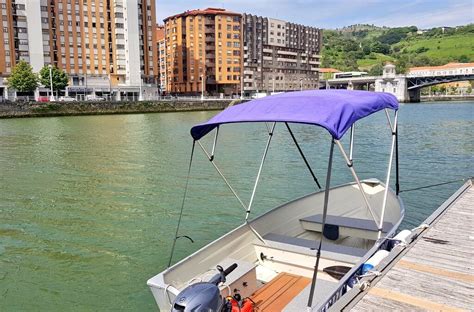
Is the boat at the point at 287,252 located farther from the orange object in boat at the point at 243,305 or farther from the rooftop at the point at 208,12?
the rooftop at the point at 208,12

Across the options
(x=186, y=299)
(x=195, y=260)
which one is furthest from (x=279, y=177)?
Result: (x=186, y=299)

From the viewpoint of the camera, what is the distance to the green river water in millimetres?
9148

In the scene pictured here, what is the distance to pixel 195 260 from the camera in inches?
266

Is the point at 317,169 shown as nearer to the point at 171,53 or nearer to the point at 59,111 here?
the point at 59,111

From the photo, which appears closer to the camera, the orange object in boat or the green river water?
the orange object in boat

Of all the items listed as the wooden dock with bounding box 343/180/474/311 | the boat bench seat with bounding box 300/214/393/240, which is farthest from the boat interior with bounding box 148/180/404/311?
the wooden dock with bounding box 343/180/474/311

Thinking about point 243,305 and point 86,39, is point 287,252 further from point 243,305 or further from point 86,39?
point 86,39

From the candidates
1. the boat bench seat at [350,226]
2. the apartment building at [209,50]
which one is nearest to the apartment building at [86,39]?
the apartment building at [209,50]

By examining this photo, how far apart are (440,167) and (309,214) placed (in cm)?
1469

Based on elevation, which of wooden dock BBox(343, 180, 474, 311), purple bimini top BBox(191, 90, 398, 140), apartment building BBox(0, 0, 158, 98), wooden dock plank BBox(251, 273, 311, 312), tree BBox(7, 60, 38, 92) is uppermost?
apartment building BBox(0, 0, 158, 98)

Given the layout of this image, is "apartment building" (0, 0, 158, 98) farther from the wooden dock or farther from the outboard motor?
the outboard motor

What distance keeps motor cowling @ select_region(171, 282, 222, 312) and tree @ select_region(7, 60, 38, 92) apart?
82913 mm

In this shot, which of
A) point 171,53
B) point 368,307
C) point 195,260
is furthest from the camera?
point 171,53

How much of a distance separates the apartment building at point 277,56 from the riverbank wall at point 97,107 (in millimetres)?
32113
